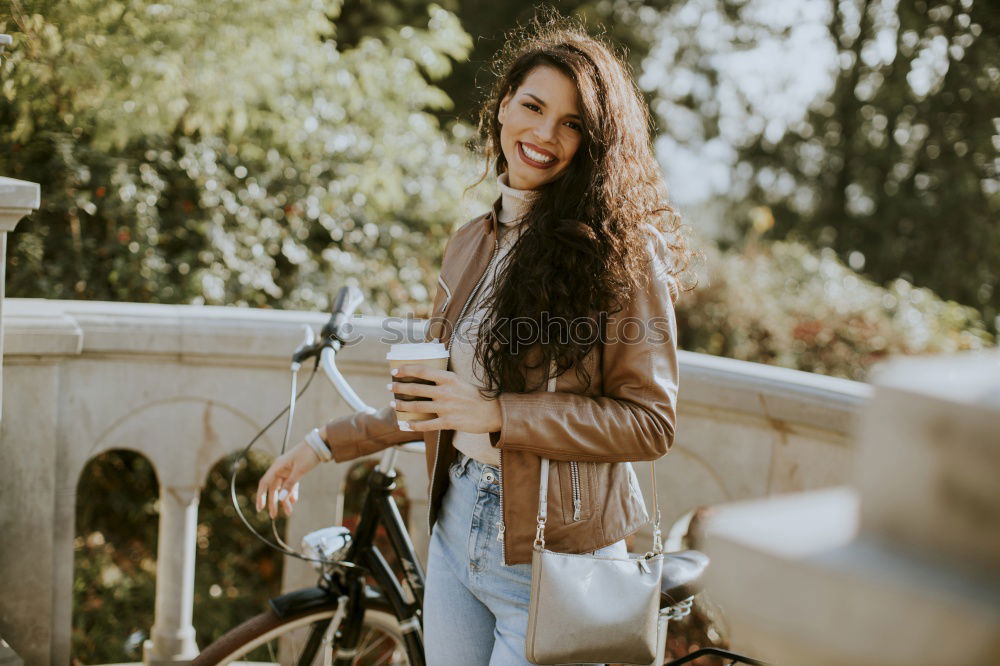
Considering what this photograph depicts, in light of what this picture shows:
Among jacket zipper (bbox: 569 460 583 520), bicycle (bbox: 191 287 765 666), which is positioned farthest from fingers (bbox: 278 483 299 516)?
jacket zipper (bbox: 569 460 583 520)

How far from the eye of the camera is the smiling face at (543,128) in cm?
187

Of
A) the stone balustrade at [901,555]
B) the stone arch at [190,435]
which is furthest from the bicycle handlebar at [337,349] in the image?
the stone balustrade at [901,555]

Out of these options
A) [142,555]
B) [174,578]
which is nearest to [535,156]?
[174,578]

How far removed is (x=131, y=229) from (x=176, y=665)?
7.72ft

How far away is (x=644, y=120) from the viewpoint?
6.47ft

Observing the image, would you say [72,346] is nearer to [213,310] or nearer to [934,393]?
[213,310]

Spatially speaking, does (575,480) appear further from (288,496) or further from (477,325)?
(288,496)

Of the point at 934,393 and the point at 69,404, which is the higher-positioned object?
the point at 934,393

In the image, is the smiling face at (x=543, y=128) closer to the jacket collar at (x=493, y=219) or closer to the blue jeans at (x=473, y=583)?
the jacket collar at (x=493, y=219)

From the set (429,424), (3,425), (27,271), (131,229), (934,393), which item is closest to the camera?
(934,393)

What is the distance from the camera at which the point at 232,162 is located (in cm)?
484

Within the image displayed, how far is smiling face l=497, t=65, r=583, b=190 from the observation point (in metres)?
1.87

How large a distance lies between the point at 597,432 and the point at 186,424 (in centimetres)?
181

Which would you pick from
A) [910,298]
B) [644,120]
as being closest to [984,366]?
[644,120]
